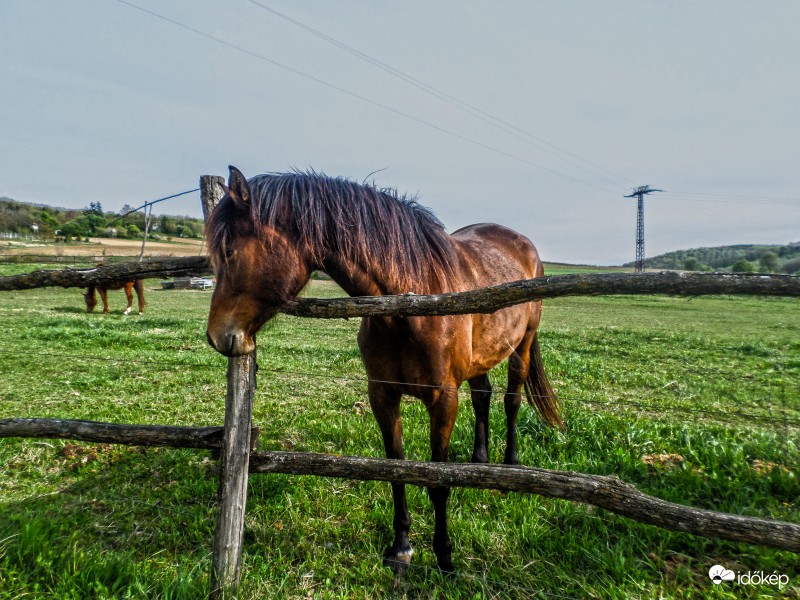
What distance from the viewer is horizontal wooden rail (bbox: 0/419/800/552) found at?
5.78ft

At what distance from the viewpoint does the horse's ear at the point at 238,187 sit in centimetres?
210

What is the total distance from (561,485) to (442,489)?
89cm

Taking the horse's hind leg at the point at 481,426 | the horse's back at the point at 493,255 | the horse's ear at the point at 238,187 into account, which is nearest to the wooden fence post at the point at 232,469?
the horse's ear at the point at 238,187

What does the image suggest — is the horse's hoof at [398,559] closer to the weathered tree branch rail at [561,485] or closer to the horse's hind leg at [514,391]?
the weathered tree branch rail at [561,485]

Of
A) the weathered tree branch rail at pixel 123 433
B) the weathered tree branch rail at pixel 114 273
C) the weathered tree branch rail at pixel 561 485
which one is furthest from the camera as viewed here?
the weathered tree branch rail at pixel 114 273

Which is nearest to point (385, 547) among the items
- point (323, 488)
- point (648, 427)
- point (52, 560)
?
point (323, 488)

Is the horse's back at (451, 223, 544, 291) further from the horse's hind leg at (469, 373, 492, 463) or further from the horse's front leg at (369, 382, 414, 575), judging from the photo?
the horse's hind leg at (469, 373, 492, 463)

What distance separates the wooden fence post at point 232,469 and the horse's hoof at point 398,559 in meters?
0.90

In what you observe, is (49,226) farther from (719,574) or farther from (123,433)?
(719,574)

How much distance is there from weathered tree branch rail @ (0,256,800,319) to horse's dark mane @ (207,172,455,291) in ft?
1.20

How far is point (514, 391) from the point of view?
438 cm

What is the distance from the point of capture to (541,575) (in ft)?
8.16

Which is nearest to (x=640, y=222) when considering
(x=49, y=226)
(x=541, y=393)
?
(x=541, y=393)

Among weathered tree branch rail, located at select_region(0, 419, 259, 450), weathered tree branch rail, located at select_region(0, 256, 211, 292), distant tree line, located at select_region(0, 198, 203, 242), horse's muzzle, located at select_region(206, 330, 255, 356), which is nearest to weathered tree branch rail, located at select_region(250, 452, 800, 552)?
weathered tree branch rail, located at select_region(0, 419, 259, 450)
